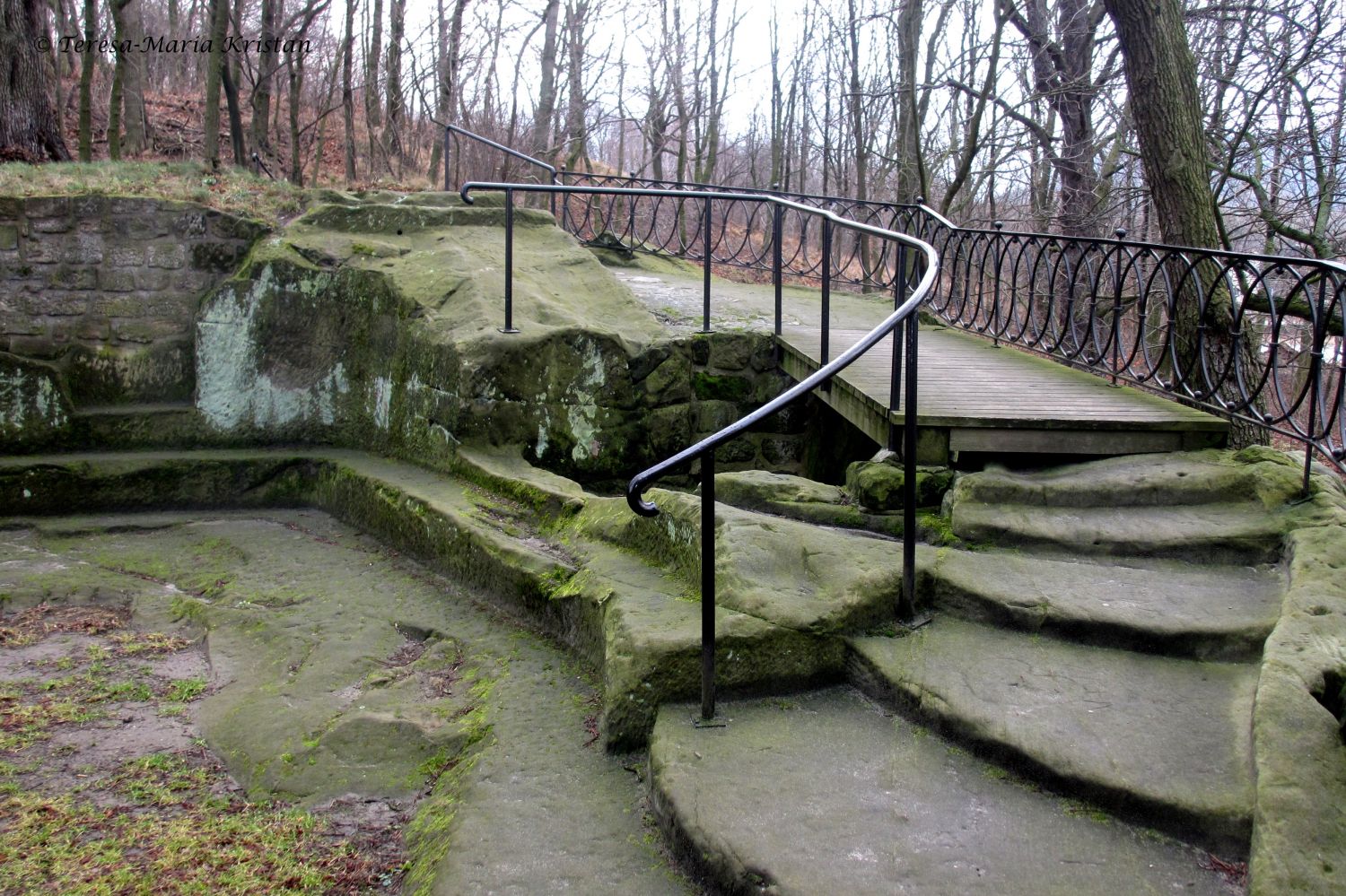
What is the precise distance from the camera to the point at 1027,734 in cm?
250

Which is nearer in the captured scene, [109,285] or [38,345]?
[38,345]

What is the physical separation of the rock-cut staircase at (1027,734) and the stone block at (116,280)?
4963mm

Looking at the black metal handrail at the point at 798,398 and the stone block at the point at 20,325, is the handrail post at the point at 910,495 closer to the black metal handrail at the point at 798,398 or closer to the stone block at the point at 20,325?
the black metal handrail at the point at 798,398

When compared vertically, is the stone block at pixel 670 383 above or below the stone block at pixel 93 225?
below

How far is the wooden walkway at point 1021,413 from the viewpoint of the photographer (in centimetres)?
414

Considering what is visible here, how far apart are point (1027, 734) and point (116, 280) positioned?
5.81m

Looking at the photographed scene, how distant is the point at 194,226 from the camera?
20.1ft

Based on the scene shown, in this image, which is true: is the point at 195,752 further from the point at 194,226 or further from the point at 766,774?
the point at 194,226

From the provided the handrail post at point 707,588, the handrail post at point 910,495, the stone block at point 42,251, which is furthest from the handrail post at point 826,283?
the stone block at point 42,251

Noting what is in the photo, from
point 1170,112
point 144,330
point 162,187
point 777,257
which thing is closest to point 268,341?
point 144,330

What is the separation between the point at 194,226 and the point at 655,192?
2.90 meters

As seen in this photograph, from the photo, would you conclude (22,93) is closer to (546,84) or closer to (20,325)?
(20,325)

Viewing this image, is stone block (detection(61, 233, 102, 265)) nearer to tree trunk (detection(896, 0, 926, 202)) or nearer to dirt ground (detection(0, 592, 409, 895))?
dirt ground (detection(0, 592, 409, 895))

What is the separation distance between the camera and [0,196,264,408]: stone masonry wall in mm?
5910
